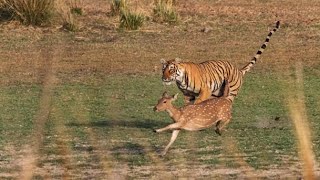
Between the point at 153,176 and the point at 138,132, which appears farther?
the point at 138,132

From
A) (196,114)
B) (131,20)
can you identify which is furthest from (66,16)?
(196,114)

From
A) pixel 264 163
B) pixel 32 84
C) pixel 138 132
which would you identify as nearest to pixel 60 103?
pixel 32 84

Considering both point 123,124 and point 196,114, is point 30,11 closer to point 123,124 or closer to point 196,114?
point 123,124

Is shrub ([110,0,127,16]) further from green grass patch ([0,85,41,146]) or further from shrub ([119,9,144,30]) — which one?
green grass patch ([0,85,41,146])

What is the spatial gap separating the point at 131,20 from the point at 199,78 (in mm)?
10000

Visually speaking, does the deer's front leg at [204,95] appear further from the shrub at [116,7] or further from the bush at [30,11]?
the shrub at [116,7]

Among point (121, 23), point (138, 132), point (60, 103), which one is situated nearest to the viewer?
point (138, 132)

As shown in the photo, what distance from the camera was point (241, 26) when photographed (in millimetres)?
26047

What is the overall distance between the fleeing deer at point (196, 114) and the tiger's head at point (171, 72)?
146 cm

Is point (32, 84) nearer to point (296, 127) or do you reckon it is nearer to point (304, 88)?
point (304, 88)

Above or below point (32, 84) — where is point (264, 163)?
above

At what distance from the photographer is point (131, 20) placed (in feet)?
83.4

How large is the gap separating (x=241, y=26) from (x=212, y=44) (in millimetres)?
2278

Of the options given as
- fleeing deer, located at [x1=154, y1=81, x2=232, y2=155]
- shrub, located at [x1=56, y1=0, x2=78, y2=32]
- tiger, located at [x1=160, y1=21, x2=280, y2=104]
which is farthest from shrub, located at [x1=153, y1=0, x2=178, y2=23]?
fleeing deer, located at [x1=154, y1=81, x2=232, y2=155]
